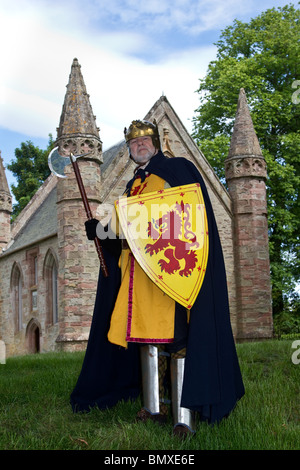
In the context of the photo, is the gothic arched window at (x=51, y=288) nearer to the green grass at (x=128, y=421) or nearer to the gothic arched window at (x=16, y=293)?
the gothic arched window at (x=16, y=293)

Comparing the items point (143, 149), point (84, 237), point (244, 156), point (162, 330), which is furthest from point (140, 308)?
point (244, 156)

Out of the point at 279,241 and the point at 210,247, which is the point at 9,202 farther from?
the point at 210,247

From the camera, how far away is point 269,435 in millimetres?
4020

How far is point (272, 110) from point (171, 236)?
778 inches

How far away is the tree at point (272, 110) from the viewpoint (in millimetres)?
21562

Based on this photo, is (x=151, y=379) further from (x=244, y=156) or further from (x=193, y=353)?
(x=244, y=156)

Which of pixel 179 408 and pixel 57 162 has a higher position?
pixel 57 162

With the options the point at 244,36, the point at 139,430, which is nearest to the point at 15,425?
the point at 139,430

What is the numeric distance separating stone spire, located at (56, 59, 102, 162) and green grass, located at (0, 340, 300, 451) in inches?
387

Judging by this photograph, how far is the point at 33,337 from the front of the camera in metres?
22.5

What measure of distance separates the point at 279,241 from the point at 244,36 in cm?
979
